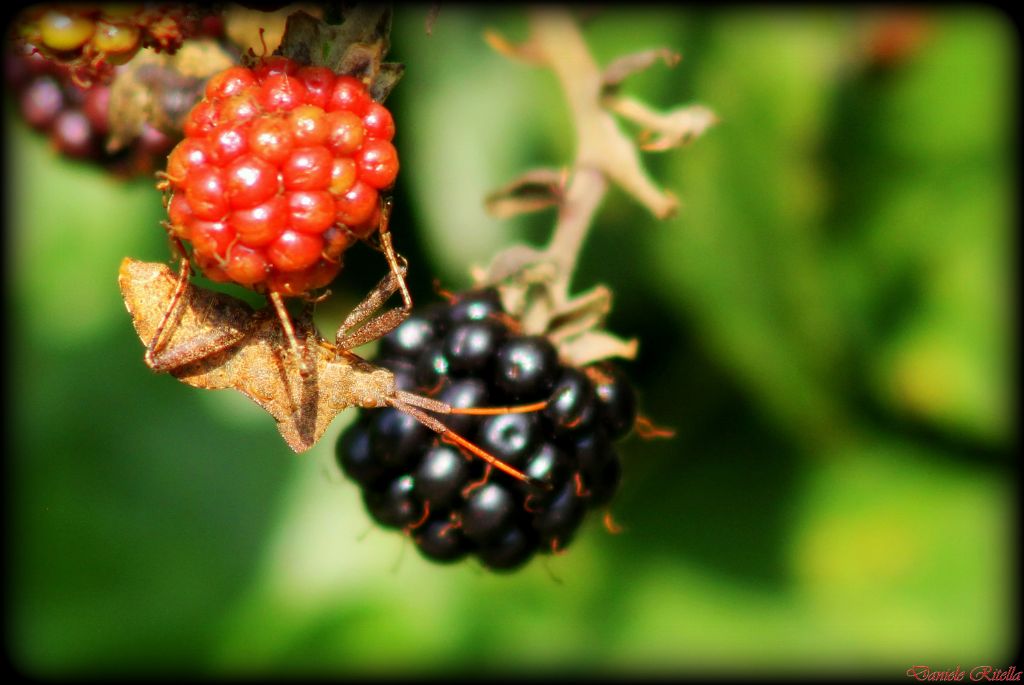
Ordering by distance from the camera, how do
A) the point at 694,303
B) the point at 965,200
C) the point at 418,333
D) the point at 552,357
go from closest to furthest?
the point at 552,357, the point at 418,333, the point at 694,303, the point at 965,200

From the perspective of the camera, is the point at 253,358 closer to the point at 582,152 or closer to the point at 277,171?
the point at 277,171

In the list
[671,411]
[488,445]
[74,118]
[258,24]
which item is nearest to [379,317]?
[488,445]

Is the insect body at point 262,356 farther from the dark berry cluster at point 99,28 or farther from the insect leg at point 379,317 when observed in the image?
the dark berry cluster at point 99,28

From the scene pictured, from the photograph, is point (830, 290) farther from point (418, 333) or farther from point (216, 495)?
point (216, 495)

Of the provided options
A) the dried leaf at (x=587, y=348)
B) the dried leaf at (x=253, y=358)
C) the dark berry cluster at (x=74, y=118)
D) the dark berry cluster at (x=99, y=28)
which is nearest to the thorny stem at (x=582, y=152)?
the dried leaf at (x=587, y=348)

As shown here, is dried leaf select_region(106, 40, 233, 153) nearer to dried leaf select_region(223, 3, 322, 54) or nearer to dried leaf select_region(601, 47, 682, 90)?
dried leaf select_region(223, 3, 322, 54)

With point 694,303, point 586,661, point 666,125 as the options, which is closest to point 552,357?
point 666,125
